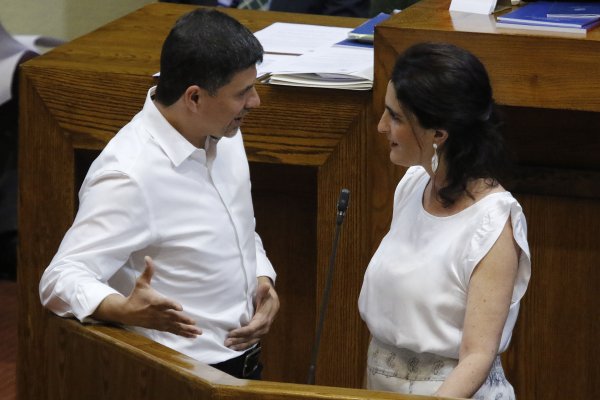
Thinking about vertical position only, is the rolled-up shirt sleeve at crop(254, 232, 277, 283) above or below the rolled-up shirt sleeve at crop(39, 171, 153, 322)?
below

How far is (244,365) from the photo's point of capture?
2.15 meters

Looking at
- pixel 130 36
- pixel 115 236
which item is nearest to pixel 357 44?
pixel 130 36

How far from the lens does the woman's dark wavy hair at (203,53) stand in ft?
6.57

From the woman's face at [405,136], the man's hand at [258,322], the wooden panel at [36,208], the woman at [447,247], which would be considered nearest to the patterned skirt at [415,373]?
the woman at [447,247]

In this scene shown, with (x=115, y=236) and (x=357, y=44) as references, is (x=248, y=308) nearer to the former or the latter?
(x=115, y=236)

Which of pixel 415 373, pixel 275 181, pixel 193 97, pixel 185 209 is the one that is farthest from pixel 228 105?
pixel 275 181

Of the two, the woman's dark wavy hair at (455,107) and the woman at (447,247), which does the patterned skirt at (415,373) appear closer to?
the woman at (447,247)

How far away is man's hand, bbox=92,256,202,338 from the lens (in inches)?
69.4

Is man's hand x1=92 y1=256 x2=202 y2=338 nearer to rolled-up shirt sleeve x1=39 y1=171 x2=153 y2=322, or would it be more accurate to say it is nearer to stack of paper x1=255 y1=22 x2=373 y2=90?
rolled-up shirt sleeve x1=39 y1=171 x2=153 y2=322

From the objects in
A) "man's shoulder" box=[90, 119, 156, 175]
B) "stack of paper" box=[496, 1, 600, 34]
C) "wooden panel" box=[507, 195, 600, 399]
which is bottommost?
"wooden panel" box=[507, 195, 600, 399]

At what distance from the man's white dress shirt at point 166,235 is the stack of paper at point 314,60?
35cm

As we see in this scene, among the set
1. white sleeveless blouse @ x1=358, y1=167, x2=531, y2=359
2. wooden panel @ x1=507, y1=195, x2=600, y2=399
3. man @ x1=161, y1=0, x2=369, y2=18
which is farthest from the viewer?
man @ x1=161, y1=0, x2=369, y2=18

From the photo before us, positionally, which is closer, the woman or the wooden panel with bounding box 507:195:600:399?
the woman

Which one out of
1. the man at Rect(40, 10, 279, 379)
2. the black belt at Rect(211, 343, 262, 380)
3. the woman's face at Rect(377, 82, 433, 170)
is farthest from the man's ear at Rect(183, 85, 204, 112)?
the black belt at Rect(211, 343, 262, 380)
